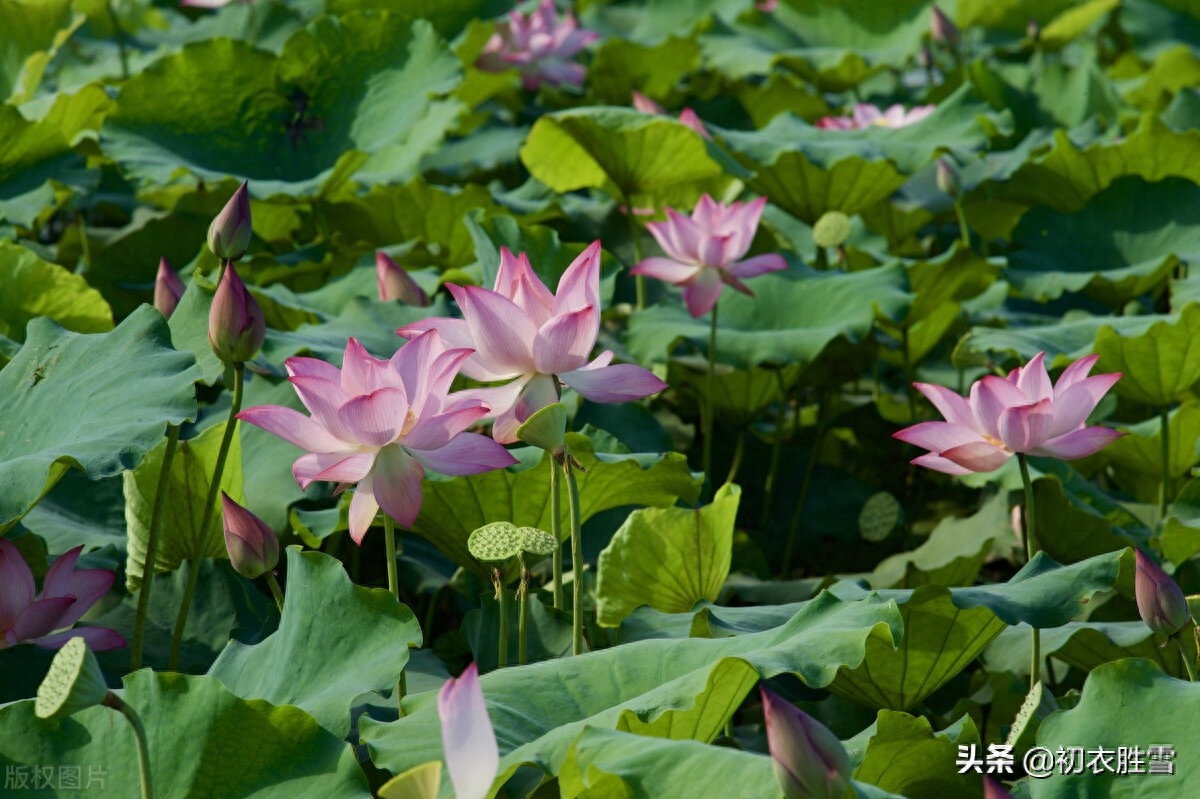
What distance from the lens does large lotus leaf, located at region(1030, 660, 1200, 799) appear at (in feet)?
3.27

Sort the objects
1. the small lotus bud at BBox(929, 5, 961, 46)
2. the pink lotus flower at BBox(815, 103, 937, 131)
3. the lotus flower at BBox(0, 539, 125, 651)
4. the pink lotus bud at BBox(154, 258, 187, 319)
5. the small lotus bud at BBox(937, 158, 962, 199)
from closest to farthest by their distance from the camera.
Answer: the lotus flower at BBox(0, 539, 125, 651)
the pink lotus bud at BBox(154, 258, 187, 319)
the small lotus bud at BBox(937, 158, 962, 199)
the pink lotus flower at BBox(815, 103, 937, 131)
the small lotus bud at BBox(929, 5, 961, 46)

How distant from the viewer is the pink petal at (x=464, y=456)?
110 centimetres

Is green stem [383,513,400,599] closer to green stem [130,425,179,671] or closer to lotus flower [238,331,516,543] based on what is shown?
lotus flower [238,331,516,543]

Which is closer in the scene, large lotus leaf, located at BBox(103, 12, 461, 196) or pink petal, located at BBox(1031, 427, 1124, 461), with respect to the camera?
pink petal, located at BBox(1031, 427, 1124, 461)

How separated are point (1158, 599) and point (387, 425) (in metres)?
0.66

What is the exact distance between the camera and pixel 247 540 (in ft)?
4.00

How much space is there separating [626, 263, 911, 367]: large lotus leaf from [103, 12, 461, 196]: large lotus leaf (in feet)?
2.02

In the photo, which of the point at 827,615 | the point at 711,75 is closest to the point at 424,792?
the point at 827,615

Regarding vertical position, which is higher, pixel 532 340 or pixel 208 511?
pixel 532 340

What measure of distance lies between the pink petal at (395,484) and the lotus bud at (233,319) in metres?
0.19

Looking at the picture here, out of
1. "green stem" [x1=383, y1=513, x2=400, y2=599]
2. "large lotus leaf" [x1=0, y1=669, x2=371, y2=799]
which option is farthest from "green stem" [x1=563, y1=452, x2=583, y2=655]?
"large lotus leaf" [x1=0, y1=669, x2=371, y2=799]

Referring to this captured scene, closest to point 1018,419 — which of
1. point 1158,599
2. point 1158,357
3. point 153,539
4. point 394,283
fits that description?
point 1158,599

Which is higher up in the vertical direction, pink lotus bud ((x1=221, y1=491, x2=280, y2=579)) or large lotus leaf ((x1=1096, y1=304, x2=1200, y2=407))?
pink lotus bud ((x1=221, y1=491, x2=280, y2=579))

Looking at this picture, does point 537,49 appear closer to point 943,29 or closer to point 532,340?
point 943,29
